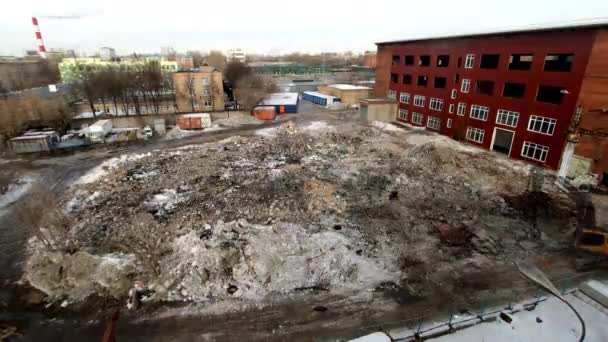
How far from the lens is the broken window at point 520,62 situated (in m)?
28.9

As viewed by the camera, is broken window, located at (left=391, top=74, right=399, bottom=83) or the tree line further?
broken window, located at (left=391, top=74, right=399, bottom=83)

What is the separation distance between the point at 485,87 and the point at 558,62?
7.08 meters

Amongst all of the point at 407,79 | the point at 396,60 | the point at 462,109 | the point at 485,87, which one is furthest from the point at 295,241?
the point at 396,60

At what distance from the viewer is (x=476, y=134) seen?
33.9m

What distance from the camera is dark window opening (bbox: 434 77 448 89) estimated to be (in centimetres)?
3738

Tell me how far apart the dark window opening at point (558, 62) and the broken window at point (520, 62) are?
191cm

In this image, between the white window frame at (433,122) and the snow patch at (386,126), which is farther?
the snow patch at (386,126)

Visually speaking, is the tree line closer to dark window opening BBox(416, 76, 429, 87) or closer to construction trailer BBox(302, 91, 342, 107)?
construction trailer BBox(302, 91, 342, 107)

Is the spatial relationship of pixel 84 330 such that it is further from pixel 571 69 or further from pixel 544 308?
pixel 571 69

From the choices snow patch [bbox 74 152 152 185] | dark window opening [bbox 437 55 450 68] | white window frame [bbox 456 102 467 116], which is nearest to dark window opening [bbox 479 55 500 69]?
white window frame [bbox 456 102 467 116]

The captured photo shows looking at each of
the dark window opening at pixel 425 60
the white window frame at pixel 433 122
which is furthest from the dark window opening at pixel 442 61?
the white window frame at pixel 433 122

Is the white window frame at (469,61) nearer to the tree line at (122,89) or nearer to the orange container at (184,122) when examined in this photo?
the orange container at (184,122)

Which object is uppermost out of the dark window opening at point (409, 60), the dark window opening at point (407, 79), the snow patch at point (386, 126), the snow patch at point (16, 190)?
the dark window opening at point (409, 60)

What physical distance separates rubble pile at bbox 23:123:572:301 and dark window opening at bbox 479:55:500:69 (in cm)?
975
